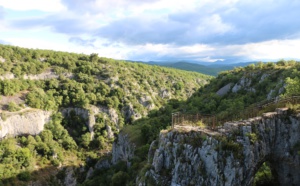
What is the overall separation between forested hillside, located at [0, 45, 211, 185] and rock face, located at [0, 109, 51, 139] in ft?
1.07

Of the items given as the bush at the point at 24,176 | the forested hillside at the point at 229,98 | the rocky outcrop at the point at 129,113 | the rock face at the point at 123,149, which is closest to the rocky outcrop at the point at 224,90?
the forested hillside at the point at 229,98

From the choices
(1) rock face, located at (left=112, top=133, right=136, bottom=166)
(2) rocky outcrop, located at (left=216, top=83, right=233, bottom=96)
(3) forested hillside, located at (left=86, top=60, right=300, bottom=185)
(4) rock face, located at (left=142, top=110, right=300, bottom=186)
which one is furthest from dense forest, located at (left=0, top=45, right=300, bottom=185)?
(4) rock face, located at (left=142, top=110, right=300, bottom=186)

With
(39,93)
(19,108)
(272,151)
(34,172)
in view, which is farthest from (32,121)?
(272,151)

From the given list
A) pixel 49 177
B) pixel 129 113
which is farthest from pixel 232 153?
pixel 129 113

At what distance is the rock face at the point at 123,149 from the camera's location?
4963cm

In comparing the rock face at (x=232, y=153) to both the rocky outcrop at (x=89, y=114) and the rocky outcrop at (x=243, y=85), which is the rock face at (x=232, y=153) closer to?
the rocky outcrop at (x=243, y=85)

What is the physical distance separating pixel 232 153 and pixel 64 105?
90.5 meters

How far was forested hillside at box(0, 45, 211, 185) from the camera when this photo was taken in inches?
2854

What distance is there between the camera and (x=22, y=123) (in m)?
80.2

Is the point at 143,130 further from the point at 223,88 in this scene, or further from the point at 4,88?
the point at 4,88

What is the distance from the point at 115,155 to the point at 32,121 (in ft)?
130

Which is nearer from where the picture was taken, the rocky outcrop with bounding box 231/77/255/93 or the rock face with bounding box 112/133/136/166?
the rock face with bounding box 112/133/136/166

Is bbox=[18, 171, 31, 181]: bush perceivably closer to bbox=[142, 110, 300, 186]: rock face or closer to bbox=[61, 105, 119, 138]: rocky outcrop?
bbox=[61, 105, 119, 138]: rocky outcrop

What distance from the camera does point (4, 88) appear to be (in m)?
85.4
